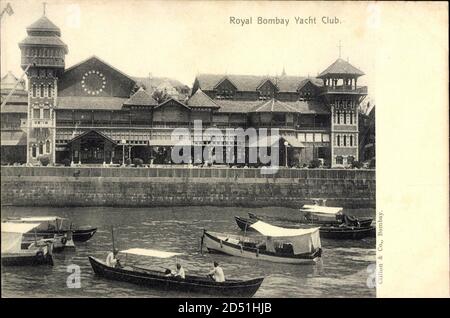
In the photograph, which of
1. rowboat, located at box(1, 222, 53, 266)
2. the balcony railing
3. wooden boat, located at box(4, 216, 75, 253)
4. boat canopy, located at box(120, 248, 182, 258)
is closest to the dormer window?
the balcony railing

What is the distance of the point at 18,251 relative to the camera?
11641mm

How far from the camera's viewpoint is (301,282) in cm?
1166

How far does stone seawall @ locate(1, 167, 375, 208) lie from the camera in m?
17.2

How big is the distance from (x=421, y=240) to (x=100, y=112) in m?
11.6

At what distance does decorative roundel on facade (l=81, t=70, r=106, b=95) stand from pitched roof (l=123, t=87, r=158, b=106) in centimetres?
107

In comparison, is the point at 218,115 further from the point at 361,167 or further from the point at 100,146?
the point at 361,167

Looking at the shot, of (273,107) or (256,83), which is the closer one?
(256,83)

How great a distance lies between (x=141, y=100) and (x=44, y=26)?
7.00m

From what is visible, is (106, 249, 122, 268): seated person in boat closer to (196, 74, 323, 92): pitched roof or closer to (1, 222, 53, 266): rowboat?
(1, 222, 53, 266): rowboat

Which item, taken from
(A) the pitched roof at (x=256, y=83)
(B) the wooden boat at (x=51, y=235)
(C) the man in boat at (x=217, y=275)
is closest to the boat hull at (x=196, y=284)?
(C) the man in boat at (x=217, y=275)

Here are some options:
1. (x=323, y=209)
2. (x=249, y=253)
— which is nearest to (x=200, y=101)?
(x=323, y=209)

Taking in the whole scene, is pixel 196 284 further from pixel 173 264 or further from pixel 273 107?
pixel 273 107
